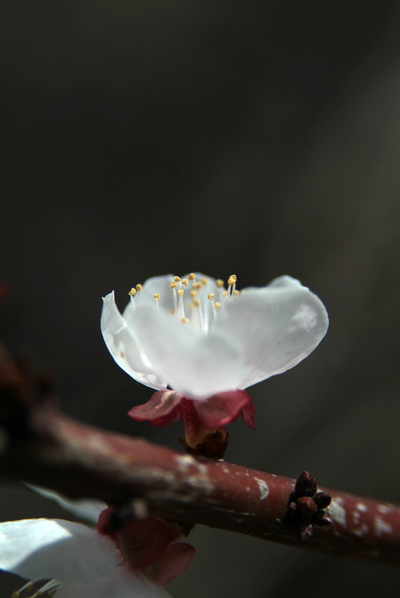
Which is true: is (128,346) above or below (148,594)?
above

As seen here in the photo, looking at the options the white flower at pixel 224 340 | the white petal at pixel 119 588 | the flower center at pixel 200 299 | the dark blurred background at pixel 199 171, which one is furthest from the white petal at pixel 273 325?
the dark blurred background at pixel 199 171

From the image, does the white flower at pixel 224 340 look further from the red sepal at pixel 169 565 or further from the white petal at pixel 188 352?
the red sepal at pixel 169 565

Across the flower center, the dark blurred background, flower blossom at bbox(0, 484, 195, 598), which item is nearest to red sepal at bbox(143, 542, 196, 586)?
flower blossom at bbox(0, 484, 195, 598)

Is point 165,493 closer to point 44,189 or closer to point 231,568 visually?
point 231,568

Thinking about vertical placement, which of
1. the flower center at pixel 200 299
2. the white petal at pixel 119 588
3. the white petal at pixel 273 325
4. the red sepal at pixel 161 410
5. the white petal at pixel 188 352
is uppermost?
the flower center at pixel 200 299

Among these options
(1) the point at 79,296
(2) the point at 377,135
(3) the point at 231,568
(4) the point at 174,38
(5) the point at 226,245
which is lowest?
(3) the point at 231,568

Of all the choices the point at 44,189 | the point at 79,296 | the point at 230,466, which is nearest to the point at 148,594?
the point at 230,466
